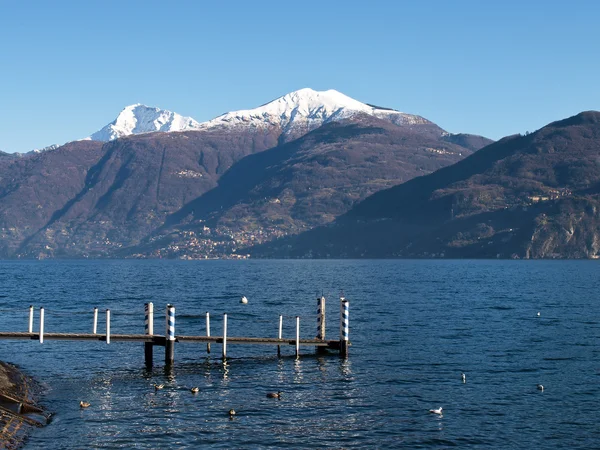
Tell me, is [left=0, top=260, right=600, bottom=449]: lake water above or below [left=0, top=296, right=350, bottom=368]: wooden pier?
below

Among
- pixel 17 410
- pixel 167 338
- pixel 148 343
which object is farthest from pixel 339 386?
pixel 17 410

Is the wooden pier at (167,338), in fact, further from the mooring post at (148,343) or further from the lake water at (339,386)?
the lake water at (339,386)

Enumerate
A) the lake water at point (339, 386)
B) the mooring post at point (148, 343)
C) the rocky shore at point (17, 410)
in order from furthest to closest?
1. the mooring post at point (148, 343)
2. the lake water at point (339, 386)
3. the rocky shore at point (17, 410)

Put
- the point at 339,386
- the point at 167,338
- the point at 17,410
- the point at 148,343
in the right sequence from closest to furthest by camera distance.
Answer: the point at 17,410 < the point at 339,386 < the point at 167,338 < the point at 148,343

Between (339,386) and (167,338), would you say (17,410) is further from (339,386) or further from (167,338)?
(339,386)

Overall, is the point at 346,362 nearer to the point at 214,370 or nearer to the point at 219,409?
the point at 214,370

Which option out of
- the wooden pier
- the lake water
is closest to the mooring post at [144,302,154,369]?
the wooden pier

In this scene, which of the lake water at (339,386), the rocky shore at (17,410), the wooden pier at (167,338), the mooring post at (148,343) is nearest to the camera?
the rocky shore at (17,410)

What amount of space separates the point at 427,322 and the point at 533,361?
25.4 m

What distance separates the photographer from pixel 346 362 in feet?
168

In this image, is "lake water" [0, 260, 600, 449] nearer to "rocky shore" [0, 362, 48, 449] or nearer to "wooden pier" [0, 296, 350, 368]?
"rocky shore" [0, 362, 48, 449]

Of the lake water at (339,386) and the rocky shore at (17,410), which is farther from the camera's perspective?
the lake water at (339,386)

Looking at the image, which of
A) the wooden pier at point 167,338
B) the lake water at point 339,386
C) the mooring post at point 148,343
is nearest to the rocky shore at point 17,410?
the lake water at point 339,386

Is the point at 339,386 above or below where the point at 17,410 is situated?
below
